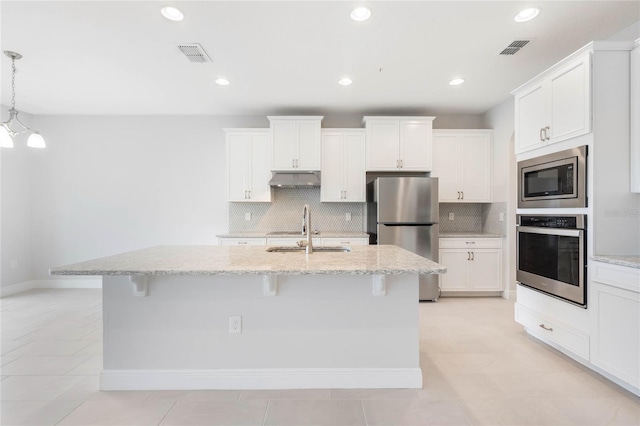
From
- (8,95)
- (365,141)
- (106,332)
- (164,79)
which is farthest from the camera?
(365,141)

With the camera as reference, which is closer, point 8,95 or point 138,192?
point 8,95

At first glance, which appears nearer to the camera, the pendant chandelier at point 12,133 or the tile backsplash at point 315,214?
the pendant chandelier at point 12,133

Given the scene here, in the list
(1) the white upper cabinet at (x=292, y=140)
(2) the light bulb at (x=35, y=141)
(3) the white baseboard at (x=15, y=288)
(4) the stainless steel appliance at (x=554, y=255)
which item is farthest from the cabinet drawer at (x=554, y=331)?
(3) the white baseboard at (x=15, y=288)

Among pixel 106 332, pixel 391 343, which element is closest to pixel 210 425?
Answer: pixel 106 332

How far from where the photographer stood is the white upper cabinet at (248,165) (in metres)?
4.41

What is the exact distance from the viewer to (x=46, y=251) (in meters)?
4.77

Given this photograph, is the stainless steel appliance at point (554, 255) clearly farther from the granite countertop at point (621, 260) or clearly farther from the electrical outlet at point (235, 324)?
the electrical outlet at point (235, 324)

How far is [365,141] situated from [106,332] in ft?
11.8

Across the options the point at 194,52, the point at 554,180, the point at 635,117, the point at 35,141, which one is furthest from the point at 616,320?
the point at 35,141

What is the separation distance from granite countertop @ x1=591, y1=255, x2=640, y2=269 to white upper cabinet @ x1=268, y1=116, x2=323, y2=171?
10.2 feet

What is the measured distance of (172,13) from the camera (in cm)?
231

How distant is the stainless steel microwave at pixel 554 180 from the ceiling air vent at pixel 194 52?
10.3 feet

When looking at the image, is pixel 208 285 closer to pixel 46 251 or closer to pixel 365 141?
pixel 365 141

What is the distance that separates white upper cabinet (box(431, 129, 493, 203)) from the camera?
4422 millimetres
